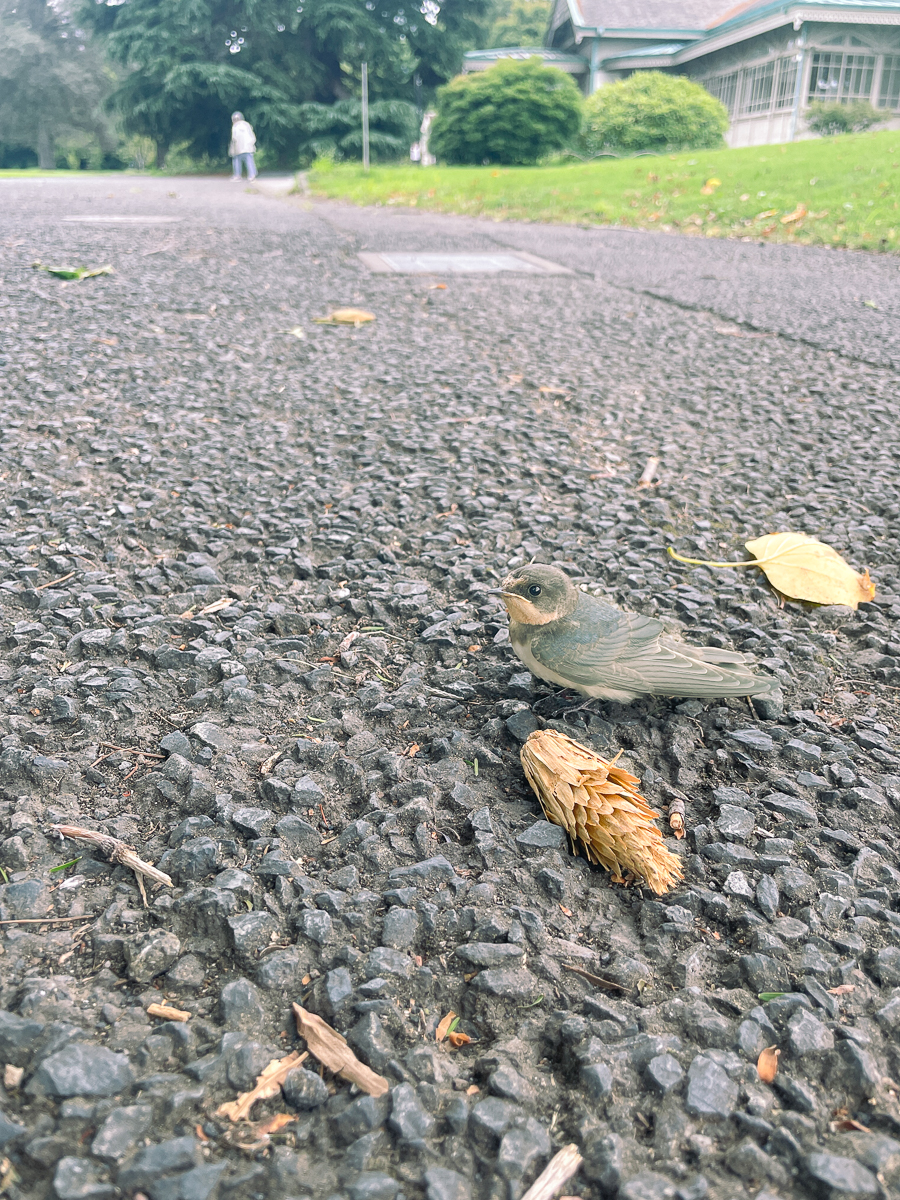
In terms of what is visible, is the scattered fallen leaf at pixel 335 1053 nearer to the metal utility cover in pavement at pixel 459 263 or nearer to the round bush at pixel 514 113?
the metal utility cover in pavement at pixel 459 263

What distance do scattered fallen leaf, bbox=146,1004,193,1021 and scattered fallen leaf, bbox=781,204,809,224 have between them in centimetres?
1047

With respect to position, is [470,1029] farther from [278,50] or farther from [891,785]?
[278,50]

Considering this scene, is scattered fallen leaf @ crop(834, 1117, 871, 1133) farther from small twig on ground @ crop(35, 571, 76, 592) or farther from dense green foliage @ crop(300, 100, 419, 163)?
dense green foliage @ crop(300, 100, 419, 163)

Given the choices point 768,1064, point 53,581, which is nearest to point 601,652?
point 768,1064

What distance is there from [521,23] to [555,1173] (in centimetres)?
5351

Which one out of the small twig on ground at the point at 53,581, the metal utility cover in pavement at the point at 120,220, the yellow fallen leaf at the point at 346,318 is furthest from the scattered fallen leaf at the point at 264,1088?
the metal utility cover in pavement at the point at 120,220

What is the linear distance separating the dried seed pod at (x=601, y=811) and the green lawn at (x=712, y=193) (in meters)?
8.20

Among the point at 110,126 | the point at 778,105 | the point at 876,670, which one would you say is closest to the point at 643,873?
the point at 876,670

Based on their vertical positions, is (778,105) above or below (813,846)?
above

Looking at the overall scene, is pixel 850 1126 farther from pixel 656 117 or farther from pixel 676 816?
pixel 656 117

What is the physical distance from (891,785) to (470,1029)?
846mm

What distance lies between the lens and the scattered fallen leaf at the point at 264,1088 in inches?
34.2

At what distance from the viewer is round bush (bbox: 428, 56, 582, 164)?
2134 cm

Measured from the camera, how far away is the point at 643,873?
1197 millimetres
